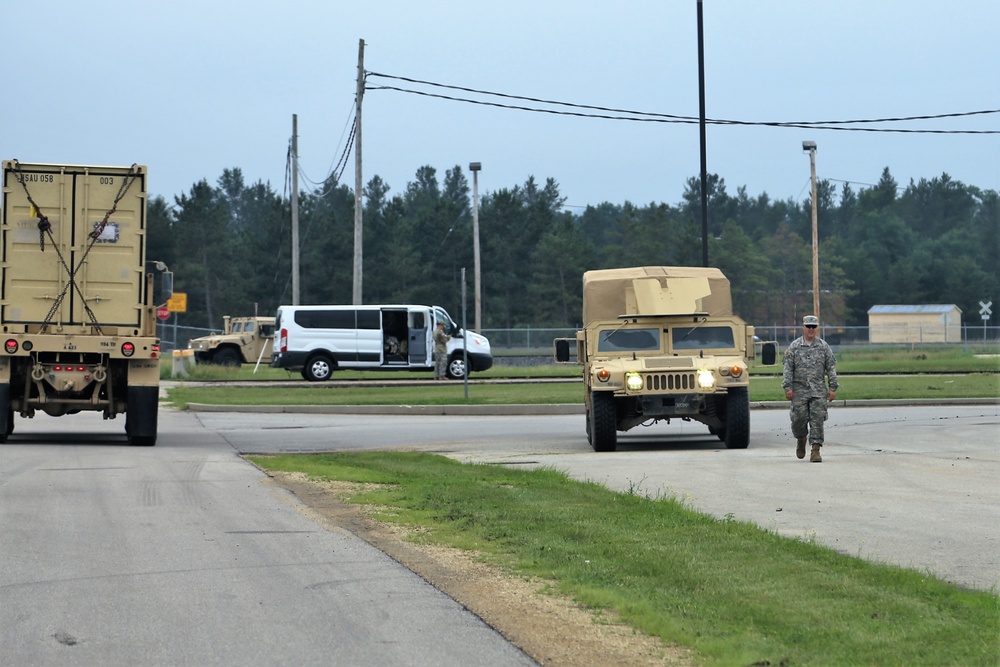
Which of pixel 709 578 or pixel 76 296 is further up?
pixel 76 296

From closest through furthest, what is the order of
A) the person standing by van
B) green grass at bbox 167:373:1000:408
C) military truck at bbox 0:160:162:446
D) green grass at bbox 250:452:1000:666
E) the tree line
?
green grass at bbox 250:452:1000:666, military truck at bbox 0:160:162:446, green grass at bbox 167:373:1000:408, the person standing by van, the tree line

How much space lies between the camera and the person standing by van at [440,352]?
1503 inches

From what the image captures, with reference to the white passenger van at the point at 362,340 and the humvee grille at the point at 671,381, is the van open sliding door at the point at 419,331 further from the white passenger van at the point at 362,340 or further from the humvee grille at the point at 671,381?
the humvee grille at the point at 671,381

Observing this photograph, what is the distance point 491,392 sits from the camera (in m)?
30.8

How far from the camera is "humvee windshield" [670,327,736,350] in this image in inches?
717

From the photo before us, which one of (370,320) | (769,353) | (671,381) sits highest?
(370,320)

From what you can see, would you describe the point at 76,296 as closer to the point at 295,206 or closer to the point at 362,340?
the point at 362,340

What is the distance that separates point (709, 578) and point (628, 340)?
1084 centimetres

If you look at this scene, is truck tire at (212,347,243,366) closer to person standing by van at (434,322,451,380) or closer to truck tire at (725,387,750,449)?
person standing by van at (434,322,451,380)

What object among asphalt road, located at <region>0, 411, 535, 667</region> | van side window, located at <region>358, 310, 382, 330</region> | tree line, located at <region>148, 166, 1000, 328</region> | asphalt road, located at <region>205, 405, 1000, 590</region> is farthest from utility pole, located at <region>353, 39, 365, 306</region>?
tree line, located at <region>148, 166, 1000, 328</region>

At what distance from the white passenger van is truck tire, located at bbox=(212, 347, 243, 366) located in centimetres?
524

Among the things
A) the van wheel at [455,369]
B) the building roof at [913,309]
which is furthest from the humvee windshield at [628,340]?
the building roof at [913,309]

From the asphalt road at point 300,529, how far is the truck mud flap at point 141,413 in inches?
14.8

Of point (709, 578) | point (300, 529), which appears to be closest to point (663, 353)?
point (300, 529)
